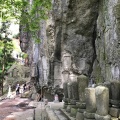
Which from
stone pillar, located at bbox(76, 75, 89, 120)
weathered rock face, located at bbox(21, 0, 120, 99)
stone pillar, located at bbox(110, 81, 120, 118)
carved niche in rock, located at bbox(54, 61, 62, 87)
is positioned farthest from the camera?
carved niche in rock, located at bbox(54, 61, 62, 87)

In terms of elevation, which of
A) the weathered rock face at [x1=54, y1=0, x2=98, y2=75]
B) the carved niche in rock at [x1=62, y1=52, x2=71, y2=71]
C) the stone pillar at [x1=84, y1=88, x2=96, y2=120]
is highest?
the weathered rock face at [x1=54, y1=0, x2=98, y2=75]

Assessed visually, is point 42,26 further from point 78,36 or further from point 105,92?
point 105,92

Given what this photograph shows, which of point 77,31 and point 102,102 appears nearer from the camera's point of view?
point 102,102

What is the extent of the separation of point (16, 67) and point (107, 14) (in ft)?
107

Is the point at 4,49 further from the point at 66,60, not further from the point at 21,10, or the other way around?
the point at 21,10

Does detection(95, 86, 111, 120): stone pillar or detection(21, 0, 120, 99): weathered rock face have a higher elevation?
detection(21, 0, 120, 99): weathered rock face

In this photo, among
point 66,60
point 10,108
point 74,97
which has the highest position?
point 66,60

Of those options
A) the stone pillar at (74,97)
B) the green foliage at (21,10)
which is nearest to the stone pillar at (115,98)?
the stone pillar at (74,97)

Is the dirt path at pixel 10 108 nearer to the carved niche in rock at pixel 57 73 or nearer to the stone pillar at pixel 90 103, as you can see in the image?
the carved niche in rock at pixel 57 73

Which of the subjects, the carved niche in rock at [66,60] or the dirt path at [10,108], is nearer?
the dirt path at [10,108]

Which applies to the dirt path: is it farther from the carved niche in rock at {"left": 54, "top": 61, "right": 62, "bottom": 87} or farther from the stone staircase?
the stone staircase

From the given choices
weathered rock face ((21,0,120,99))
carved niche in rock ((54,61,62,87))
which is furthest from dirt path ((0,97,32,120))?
weathered rock face ((21,0,120,99))

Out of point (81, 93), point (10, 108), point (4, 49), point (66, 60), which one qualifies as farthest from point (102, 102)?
point (4, 49)

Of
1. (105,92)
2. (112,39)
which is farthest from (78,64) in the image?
(105,92)
